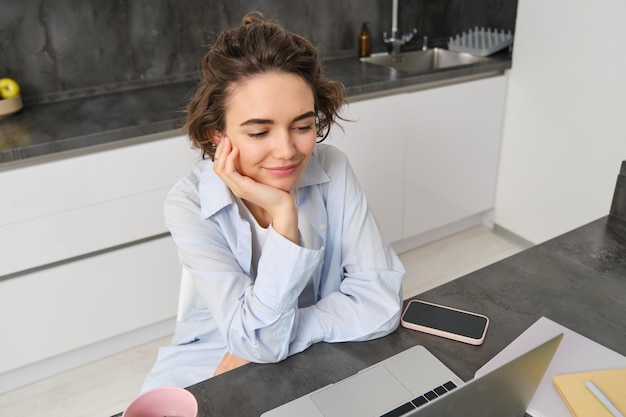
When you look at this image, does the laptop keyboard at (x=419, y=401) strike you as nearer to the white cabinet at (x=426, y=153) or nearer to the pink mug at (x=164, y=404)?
the pink mug at (x=164, y=404)

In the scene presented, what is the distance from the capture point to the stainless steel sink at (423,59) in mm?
2818

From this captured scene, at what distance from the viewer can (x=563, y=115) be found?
2438 mm

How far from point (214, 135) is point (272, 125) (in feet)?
0.65

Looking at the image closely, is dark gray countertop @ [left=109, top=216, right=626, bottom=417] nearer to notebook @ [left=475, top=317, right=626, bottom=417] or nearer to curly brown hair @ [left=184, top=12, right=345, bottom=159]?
notebook @ [left=475, top=317, right=626, bottom=417]

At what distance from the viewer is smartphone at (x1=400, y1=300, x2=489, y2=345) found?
3.14 ft

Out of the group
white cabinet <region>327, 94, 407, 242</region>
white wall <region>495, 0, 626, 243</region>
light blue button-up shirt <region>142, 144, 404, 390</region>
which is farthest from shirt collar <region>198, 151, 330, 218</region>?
white wall <region>495, 0, 626, 243</region>

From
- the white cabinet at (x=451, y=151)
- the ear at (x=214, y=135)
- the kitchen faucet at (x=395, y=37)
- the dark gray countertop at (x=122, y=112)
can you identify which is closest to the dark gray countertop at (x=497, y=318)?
the ear at (x=214, y=135)

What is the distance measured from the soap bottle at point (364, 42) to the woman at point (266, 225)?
162 cm

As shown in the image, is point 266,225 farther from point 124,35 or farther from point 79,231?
point 124,35

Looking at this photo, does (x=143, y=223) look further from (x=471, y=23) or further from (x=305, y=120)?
(x=471, y=23)

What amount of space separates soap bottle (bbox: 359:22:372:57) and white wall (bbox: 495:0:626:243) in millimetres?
686

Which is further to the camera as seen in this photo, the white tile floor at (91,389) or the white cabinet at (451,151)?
the white cabinet at (451,151)

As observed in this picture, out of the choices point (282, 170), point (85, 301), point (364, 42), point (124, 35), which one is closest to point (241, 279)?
point (282, 170)

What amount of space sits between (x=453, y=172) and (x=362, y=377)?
6.54 ft
